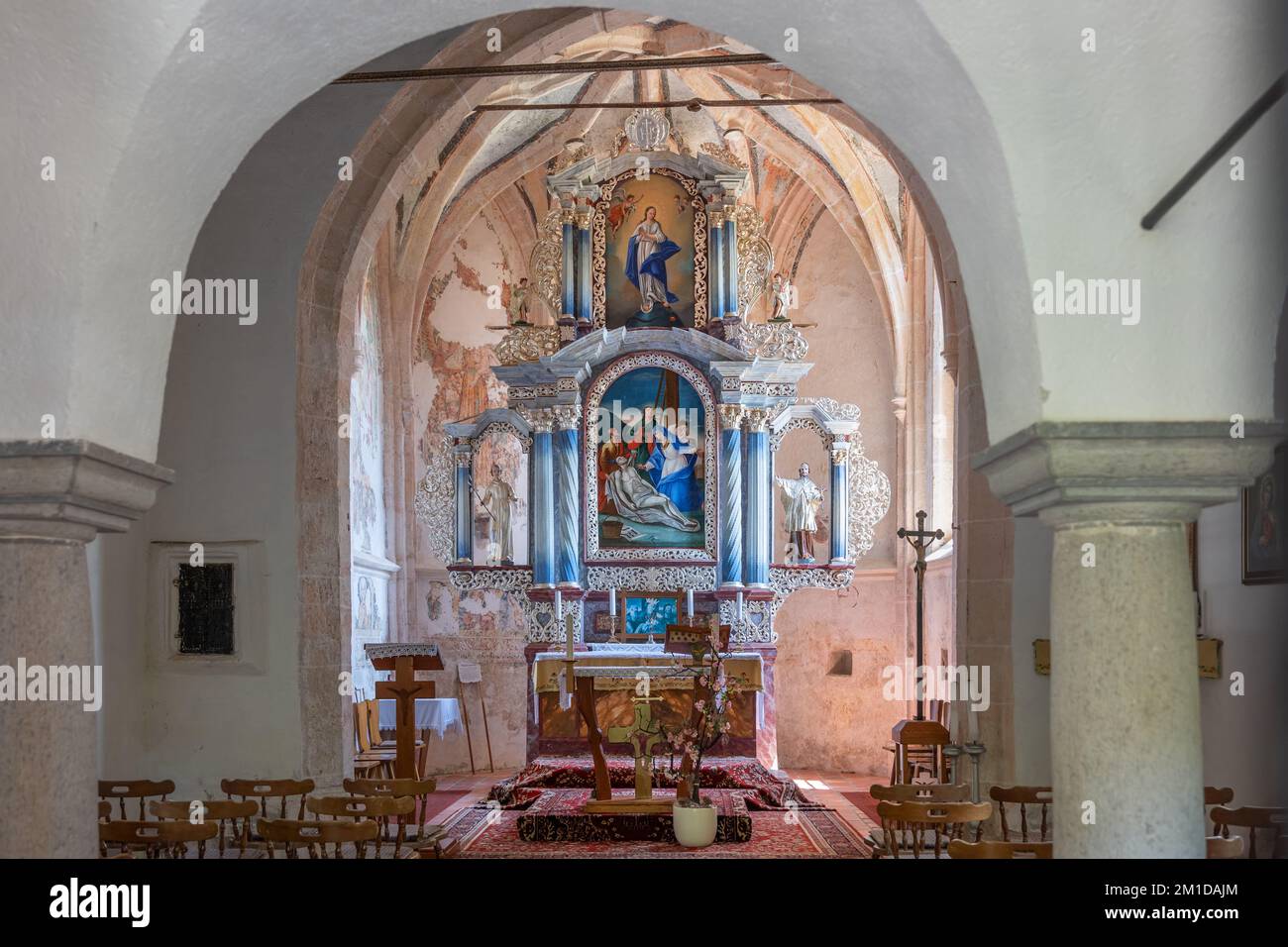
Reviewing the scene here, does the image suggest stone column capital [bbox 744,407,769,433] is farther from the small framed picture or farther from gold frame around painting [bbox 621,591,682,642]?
the small framed picture

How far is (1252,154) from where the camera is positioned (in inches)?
176

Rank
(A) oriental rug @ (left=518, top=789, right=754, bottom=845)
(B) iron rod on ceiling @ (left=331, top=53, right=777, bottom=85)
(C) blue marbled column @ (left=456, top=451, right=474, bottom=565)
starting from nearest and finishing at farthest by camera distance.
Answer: (B) iron rod on ceiling @ (left=331, top=53, right=777, bottom=85)
(A) oriental rug @ (left=518, top=789, right=754, bottom=845)
(C) blue marbled column @ (left=456, top=451, right=474, bottom=565)

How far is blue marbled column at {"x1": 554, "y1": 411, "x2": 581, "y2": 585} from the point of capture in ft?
46.7

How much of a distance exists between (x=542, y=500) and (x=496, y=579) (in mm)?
936

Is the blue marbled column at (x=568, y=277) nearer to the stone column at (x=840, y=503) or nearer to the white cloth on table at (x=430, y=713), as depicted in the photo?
the stone column at (x=840, y=503)

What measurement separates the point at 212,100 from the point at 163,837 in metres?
2.91

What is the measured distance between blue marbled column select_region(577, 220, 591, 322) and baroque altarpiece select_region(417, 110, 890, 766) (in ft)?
0.06

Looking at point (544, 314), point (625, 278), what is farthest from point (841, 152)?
point (544, 314)

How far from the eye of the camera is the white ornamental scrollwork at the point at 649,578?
1426 centimetres

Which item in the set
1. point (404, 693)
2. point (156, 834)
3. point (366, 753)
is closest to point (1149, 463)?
point (156, 834)

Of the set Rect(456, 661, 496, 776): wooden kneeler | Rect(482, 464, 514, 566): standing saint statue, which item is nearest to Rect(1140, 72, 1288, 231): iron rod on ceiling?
Rect(482, 464, 514, 566): standing saint statue

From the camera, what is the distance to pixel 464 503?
14.4 m

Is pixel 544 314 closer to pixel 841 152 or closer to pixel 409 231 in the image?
pixel 409 231

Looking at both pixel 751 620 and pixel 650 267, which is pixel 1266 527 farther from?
pixel 650 267
